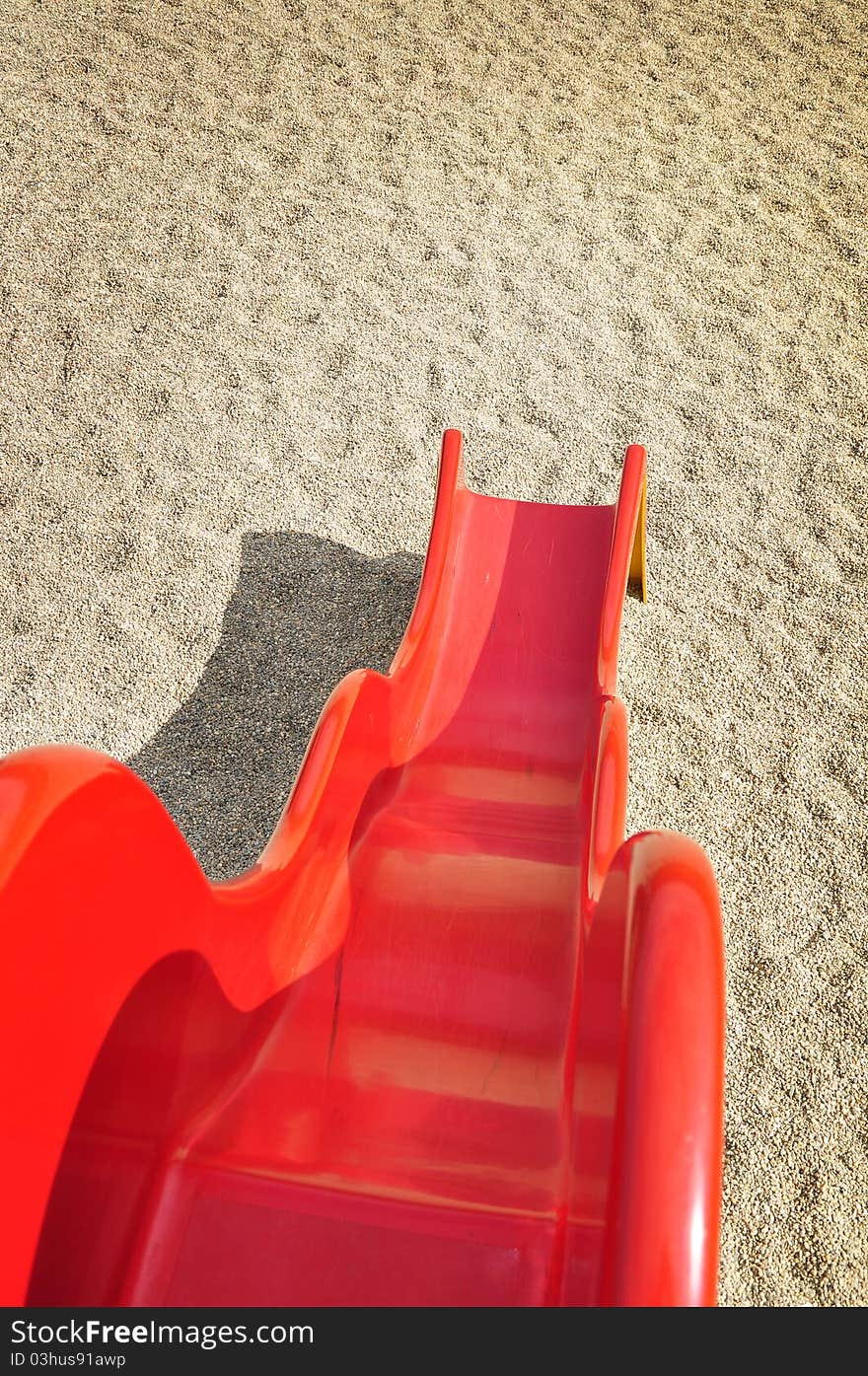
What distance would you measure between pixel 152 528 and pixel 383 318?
2.60 ft

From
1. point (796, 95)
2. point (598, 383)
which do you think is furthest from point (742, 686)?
point (796, 95)

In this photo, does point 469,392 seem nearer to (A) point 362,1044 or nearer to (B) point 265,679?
(B) point 265,679

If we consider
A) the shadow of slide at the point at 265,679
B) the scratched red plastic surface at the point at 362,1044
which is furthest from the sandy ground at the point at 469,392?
the scratched red plastic surface at the point at 362,1044

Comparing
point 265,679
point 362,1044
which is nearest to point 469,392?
point 265,679

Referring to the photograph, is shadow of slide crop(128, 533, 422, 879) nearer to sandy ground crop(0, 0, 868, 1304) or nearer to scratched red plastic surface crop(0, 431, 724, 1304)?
sandy ground crop(0, 0, 868, 1304)

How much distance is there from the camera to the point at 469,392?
231cm

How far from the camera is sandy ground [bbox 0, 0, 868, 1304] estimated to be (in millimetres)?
1620

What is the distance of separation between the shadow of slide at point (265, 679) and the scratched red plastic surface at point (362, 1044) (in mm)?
324

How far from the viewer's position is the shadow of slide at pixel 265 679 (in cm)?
166

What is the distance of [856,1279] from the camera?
117 cm

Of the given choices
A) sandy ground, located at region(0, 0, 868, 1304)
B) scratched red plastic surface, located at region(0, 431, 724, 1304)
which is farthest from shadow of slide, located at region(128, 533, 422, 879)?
scratched red plastic surface, located at region(0, 431, 724, 1304)

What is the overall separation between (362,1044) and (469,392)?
1582 millimetres

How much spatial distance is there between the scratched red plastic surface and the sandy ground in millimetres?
375

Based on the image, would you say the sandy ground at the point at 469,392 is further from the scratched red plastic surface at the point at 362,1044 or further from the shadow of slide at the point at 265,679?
the scratched red plastic surface at the point at 362,1044
